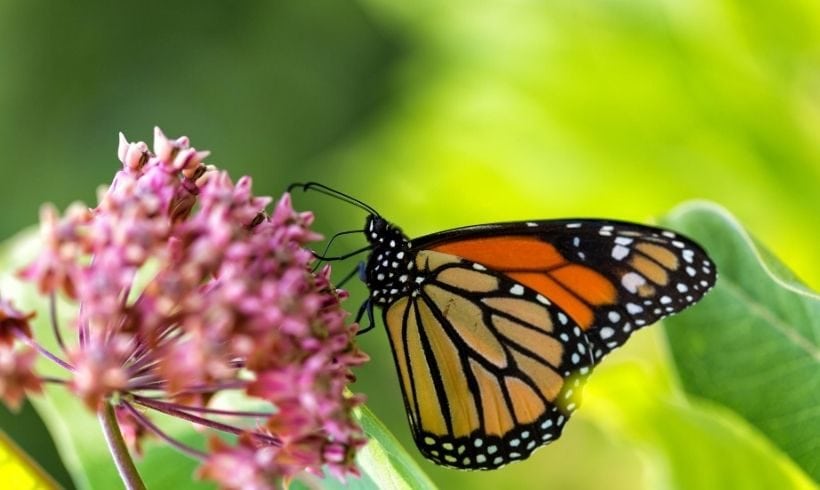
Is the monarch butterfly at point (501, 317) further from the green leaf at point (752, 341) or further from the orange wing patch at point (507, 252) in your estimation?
the green leaf at point (752, 341)

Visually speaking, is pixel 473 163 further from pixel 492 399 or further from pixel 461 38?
pixel 492 399

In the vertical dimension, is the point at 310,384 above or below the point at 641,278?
below

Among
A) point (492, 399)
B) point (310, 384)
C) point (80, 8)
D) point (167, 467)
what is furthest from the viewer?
point (80, 8)

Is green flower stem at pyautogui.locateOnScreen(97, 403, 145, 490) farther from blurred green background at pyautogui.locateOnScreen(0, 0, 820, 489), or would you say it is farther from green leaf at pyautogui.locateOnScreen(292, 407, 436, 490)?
blurred green background at pyautogui.locateOnScreen(0, 0, 820, 489)

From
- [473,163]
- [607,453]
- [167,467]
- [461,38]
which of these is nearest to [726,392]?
[167,467]

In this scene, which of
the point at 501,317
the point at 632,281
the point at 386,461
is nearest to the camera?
the point at 386,461

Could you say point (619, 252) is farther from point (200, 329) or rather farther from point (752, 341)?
point (200, 329)

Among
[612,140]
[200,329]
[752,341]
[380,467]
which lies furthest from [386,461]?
[612,140]
